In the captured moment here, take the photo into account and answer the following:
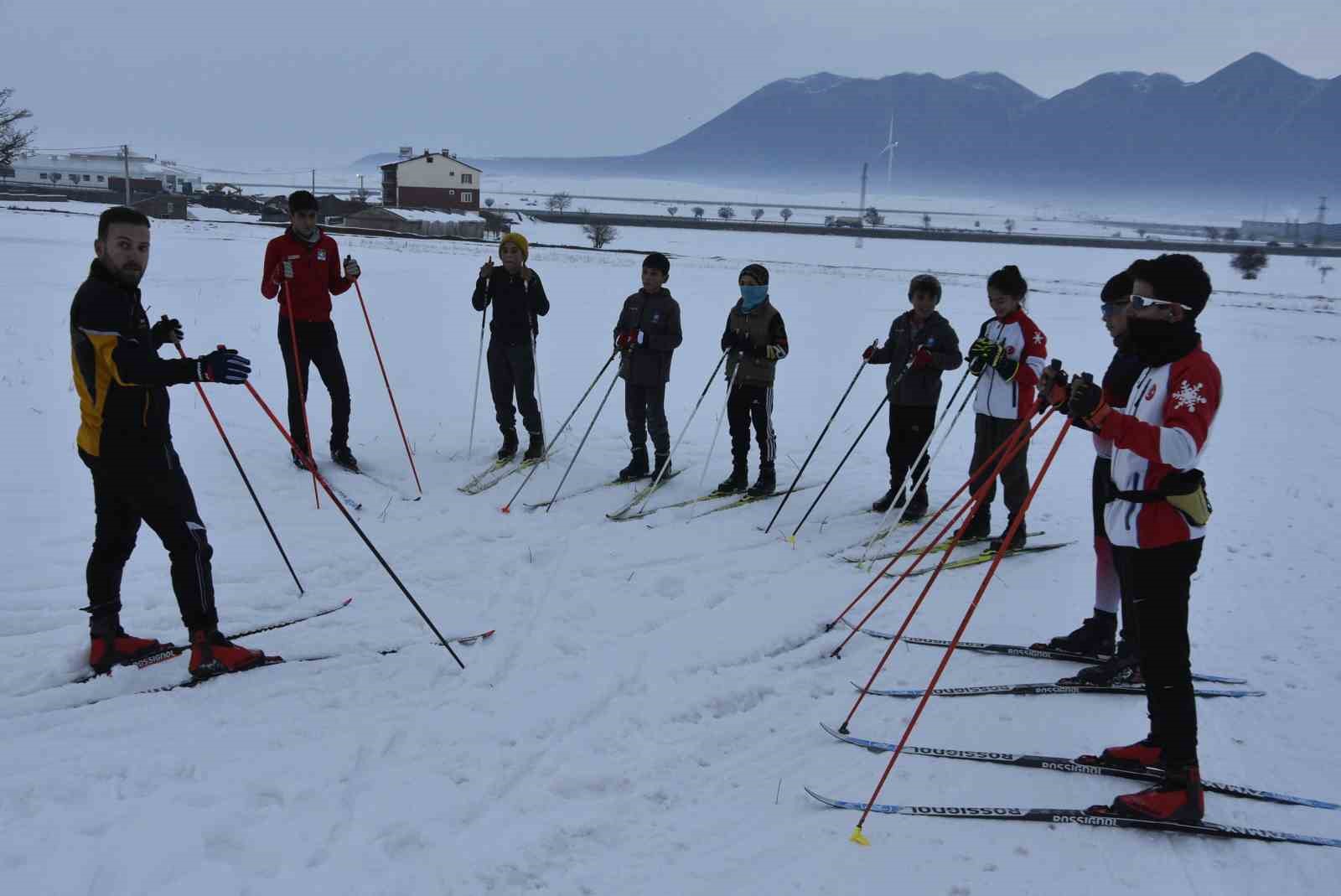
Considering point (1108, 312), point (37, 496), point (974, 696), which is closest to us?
point (974, 696)

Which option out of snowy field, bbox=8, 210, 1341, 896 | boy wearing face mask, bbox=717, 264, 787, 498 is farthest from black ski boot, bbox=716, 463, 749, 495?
snowy field, bbox=8, 210, 1341, 896

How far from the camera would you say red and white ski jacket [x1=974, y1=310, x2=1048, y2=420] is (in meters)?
5.40

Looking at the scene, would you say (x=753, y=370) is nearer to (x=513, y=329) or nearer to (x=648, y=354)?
(x=648, y=354)

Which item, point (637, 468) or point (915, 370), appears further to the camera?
point (637, 468)

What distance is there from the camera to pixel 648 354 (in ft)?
22.2

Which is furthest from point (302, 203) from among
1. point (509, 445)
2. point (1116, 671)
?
point (1116, 671)

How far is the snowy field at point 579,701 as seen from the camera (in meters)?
2.70

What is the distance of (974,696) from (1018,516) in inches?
47.7

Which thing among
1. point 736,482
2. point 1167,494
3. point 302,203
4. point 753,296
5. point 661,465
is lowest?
point 736,482

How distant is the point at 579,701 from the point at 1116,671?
263cm

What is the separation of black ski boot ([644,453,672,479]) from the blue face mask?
1412mm

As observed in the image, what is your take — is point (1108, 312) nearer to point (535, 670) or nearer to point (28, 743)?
point (535, 670)

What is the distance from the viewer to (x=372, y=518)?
5762 mm

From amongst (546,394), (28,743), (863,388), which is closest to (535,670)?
(28,743)
